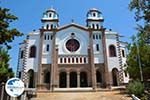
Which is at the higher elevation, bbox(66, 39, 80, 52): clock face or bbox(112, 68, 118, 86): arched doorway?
bbox(66, 39, 80, 52): clock face

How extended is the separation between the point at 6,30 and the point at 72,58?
30542 mm

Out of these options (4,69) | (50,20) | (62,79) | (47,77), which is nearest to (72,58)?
(62,79)

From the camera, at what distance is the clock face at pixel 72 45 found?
1948 inches

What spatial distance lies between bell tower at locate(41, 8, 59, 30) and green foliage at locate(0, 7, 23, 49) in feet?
A: 110

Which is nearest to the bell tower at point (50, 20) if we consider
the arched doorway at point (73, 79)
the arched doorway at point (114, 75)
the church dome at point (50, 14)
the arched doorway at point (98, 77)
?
the church dome at point (50, 14)

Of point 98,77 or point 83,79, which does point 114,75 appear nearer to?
point 98,77

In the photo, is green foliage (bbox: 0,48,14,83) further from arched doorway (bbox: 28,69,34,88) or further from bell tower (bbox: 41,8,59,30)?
bell tower (bbox: 41,8,59,30)

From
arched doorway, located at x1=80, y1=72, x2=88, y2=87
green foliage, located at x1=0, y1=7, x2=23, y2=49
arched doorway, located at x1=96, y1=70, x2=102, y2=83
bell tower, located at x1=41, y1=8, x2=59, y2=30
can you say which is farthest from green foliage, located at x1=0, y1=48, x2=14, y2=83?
bell tower, located at x1=41, y1=8, x2=59, y2=30

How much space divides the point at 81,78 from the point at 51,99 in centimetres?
2239

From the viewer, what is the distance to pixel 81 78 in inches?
1884

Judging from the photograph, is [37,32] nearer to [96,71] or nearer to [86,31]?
[86,31]

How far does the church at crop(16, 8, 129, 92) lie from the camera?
46.2 m

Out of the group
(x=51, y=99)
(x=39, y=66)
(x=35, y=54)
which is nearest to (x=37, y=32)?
(x=35, y=54)

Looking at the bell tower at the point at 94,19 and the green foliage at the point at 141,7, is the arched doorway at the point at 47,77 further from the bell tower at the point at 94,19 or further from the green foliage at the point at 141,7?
the green foliage at the point at 141,7
